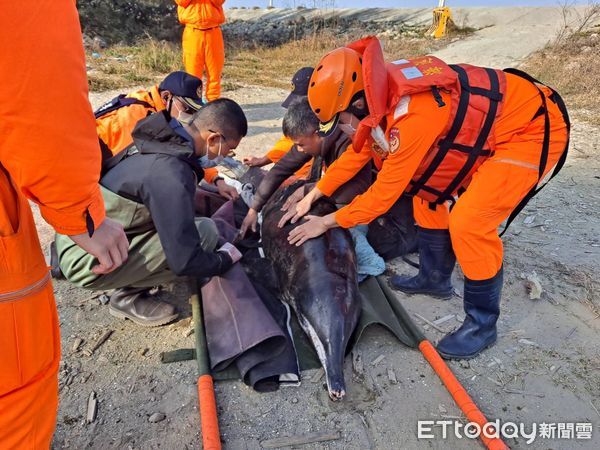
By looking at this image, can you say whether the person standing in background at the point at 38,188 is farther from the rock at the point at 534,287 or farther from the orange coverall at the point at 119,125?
Result: the rock at the point at 534,287

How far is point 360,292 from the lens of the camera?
11.9 ft

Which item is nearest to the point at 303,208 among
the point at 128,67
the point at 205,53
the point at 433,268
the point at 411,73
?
the point at 433,268

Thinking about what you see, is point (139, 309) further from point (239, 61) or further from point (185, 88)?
point (239, 61)

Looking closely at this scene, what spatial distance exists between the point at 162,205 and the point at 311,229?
117 centimetres

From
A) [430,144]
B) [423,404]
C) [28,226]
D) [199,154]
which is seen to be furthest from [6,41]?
[423,404]

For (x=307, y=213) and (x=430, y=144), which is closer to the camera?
(x=430, y=144)

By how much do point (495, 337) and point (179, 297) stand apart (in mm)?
2346

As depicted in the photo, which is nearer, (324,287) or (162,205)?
(162,205)

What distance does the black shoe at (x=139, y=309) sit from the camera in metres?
3.37

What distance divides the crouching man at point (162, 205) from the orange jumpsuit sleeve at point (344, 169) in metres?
0.92

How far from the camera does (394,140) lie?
2.87 m

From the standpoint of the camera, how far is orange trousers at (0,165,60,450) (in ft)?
4.44

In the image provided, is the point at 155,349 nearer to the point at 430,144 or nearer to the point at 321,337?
the point at 321,337

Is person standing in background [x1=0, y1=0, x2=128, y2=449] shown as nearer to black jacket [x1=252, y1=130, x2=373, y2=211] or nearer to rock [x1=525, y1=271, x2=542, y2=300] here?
black jacket [x1=252, y1=130, x2=373, y2=211]
